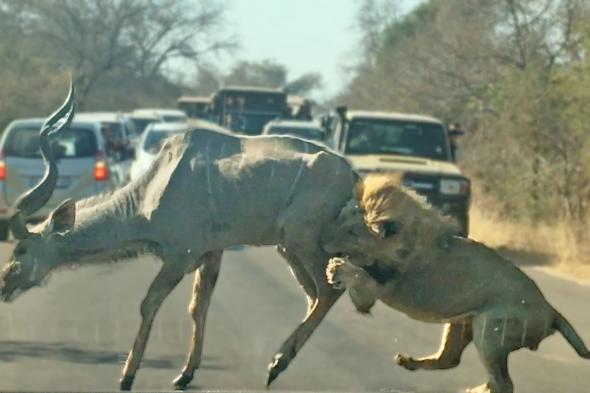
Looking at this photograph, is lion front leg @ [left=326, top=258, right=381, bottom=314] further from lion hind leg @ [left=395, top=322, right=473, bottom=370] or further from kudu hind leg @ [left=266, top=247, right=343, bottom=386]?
kudu hind leg @ [left=266, top=247, right=343, bottom=386]

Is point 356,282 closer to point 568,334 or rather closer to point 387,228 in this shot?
point 387,228

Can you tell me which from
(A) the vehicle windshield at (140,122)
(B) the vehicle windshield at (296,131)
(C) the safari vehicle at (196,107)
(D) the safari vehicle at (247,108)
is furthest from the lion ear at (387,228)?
(A) the vehicle windshield at (140,122)

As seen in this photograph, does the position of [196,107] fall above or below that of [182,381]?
below

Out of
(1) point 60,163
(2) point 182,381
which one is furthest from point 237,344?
(1) point 60,163

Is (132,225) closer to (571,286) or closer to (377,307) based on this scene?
(377,307)

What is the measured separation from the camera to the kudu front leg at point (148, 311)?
28.5ft

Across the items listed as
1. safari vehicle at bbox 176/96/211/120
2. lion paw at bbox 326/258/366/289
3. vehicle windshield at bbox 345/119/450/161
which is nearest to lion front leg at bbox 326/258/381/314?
lion paw at bbox 326/258/366/289

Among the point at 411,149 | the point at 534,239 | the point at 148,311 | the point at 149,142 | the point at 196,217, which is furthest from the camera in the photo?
the point at 149,142

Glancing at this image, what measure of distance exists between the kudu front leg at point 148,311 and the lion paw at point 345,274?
1406 mm

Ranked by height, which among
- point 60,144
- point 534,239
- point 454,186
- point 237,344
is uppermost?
point 237,344

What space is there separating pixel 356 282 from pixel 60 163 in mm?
15088

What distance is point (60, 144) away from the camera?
75.0ft

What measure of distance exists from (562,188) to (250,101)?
2057 cm

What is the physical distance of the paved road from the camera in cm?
1027
